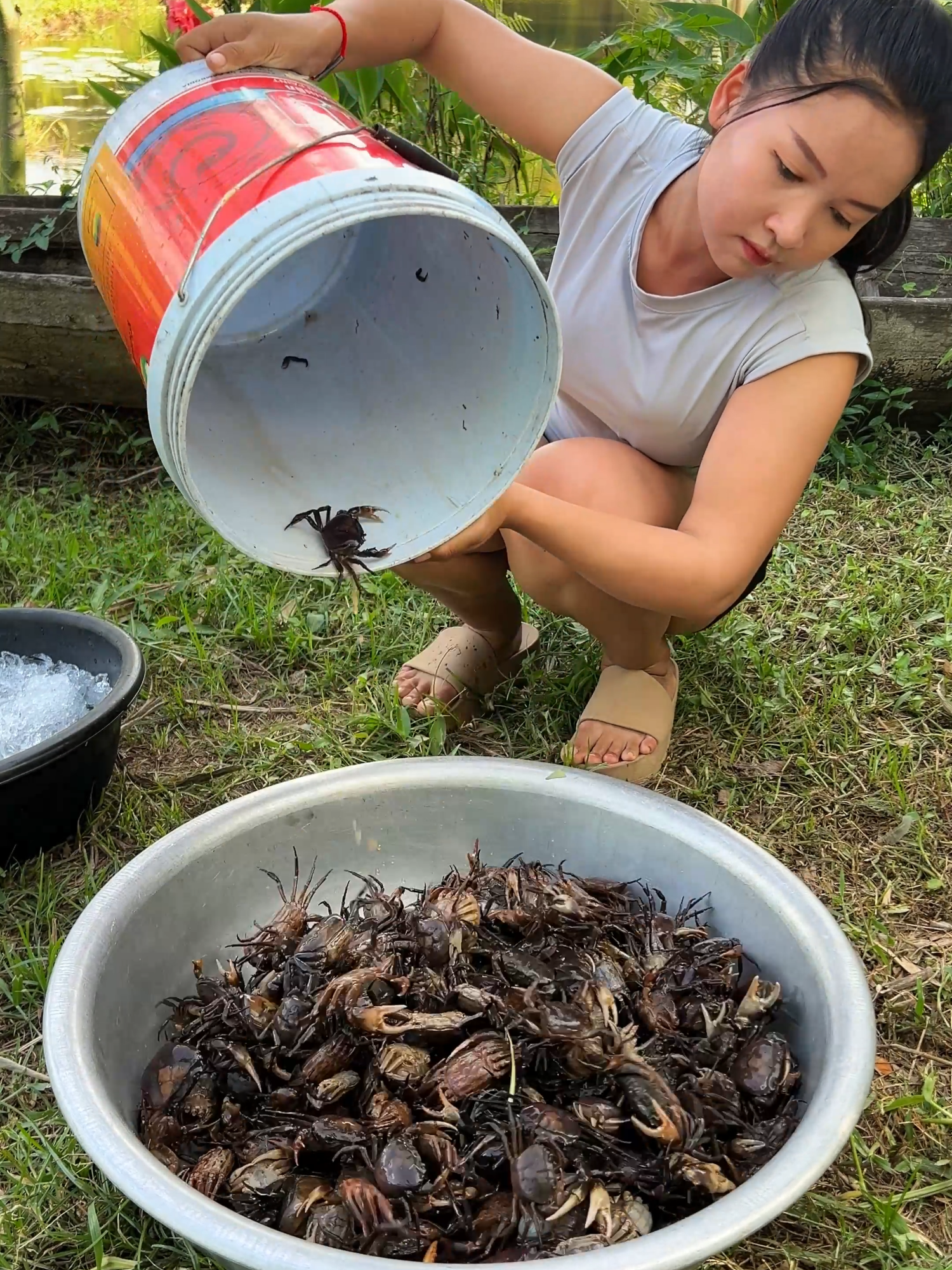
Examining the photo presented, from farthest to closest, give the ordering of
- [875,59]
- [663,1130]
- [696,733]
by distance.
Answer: [696,733] < [875,59] < [663,1130]

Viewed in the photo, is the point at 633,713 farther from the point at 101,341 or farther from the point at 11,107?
the point at 11,107

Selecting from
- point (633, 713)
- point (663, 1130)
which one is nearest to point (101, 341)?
point (633, 713)

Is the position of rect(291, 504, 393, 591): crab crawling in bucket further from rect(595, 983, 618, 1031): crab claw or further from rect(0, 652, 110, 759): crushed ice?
rect(0, 652, 110, 759): crushed ice

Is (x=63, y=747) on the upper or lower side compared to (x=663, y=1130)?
lower

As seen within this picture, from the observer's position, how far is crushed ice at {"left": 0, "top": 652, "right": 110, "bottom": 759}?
180cm

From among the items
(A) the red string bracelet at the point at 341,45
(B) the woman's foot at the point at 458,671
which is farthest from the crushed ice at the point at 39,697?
(A) the red string bracelet at the point at 341,45

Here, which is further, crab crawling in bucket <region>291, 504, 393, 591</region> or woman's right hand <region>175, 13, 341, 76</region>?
woman's right hand <region>175, 13, 341, 76</region>

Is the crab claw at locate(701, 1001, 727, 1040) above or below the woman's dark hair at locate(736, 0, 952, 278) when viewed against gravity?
below

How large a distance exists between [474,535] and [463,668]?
73cm

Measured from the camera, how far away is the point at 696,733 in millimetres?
2051

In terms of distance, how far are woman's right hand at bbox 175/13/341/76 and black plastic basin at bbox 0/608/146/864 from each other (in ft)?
2.79

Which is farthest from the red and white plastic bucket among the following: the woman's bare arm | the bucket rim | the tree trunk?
the tree trunk

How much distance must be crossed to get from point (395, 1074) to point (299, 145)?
3.02 feet

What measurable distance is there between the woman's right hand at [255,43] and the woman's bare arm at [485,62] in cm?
6
